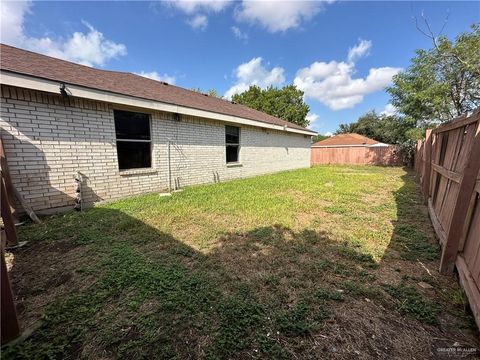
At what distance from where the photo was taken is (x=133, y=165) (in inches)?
251

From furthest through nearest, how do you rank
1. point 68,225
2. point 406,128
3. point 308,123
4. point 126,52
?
point 308,123
point 406,128
point 126,52
point 68,225

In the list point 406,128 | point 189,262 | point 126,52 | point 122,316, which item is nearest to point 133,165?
point 189,262

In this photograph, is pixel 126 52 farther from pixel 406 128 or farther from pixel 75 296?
pixel 406 128

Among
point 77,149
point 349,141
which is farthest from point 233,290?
point 349,141

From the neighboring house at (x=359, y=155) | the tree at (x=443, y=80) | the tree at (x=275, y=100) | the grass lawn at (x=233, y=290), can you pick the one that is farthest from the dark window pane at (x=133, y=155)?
the tree at (x=275, y=100)

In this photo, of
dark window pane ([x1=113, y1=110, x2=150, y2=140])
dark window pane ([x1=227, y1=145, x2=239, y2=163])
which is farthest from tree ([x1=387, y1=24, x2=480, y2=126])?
dark window pane ([x1=113, y1=110, x2=150, y2=140])

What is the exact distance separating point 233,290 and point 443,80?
20.3 metres

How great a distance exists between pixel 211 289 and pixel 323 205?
14.4 ft

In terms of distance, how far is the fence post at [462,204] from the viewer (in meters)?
2.36

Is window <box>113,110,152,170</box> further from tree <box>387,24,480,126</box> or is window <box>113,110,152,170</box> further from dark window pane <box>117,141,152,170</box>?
tree <box>387,24,480,126</box>

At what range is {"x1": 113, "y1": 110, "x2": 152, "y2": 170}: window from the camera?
5.92m

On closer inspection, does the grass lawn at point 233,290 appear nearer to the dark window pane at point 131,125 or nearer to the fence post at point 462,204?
the fence post at point 462,204

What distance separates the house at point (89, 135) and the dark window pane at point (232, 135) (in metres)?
0.79

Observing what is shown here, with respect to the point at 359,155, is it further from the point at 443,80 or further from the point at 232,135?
the point at 232,135
